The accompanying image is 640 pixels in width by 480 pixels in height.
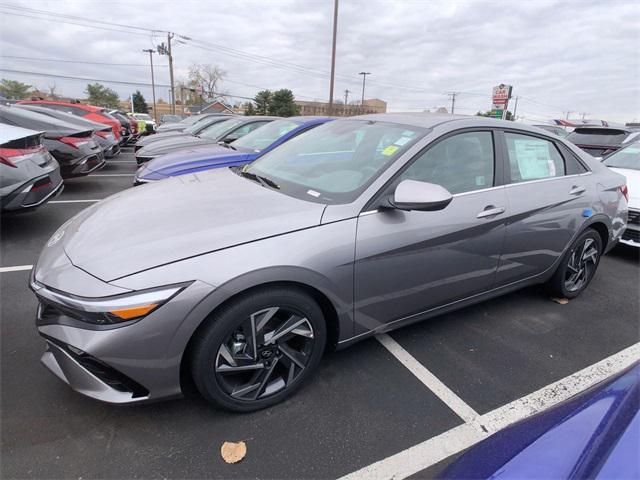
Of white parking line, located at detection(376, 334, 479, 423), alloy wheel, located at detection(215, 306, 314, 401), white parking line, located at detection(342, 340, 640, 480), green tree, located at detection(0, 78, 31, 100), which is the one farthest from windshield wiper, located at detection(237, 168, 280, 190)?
green tree, located at detection(0, 78, 31, 100)

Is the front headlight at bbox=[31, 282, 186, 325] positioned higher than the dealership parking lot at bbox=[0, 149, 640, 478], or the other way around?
the front headlight at bbox=[31, 282, 186, 325]

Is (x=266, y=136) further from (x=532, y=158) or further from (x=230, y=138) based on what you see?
(x=532, y=158)

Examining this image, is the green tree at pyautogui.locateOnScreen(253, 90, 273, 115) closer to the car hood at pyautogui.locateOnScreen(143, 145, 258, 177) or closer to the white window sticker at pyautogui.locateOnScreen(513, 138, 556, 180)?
the car hood at pyautogui.locateOnScreen(143, 145, 258, 177)

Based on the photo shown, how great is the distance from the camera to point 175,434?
6.43 ft

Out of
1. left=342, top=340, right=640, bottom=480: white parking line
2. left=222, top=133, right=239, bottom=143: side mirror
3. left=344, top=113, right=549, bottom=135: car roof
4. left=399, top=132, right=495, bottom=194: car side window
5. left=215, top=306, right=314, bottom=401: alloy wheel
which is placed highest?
left=344, top=113, right=549, bottom=135: car roof

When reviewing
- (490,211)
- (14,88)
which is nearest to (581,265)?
(490,211)

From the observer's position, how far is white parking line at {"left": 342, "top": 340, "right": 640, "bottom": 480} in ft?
6.00

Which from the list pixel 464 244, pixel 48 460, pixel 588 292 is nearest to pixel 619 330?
pixel 588 292

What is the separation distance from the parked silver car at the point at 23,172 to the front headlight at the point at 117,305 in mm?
3274

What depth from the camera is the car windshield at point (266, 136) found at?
5.80 meters

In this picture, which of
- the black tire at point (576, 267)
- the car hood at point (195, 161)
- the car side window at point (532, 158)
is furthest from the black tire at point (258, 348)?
the car hood at point (195, 161)

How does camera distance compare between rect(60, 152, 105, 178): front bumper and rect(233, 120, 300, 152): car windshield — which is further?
rect(60, 152, 105, 178): front bumper

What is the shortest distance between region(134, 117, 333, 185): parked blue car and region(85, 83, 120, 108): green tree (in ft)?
247

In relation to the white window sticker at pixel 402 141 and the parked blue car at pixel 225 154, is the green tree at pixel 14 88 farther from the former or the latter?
the white window sticker at pixel 402 141
